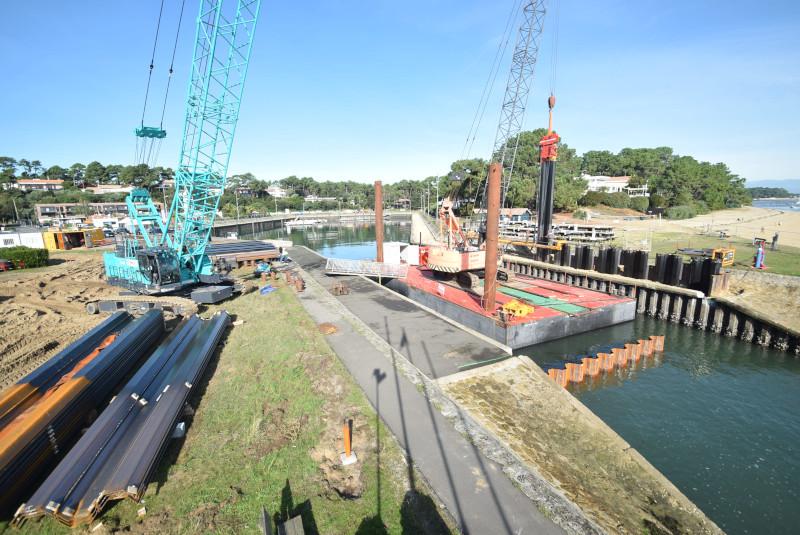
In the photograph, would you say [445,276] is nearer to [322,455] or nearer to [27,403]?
[322,455]

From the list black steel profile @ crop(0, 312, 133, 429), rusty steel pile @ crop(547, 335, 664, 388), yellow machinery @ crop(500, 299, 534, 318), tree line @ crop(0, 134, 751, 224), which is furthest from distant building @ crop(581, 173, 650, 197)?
black steel profile @ crop(0, 312, 133, 429)

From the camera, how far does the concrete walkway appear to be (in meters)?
6.47

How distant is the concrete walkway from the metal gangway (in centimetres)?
549

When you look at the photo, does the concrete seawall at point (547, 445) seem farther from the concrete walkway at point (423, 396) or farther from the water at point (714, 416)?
the water at point (714, 416)

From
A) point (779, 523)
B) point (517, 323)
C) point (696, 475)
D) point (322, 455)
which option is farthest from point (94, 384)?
point (779, 523)

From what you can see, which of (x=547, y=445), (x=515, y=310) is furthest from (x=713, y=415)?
(x=547, y=445)

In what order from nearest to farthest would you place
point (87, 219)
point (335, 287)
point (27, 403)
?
1. point (27, 403)
2. point (335, 287)
3. point (87, 219)

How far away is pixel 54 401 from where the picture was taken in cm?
836

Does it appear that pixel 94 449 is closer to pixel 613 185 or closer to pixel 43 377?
pixel 43 377

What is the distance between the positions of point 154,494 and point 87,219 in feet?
275

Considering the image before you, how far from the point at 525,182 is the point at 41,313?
65.9 metres

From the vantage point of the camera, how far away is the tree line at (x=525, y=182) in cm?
7112

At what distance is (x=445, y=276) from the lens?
23.7m

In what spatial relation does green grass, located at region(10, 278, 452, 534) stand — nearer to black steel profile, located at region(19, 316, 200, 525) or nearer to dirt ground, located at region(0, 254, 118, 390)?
black steel profile, located at region(19, 316, 200, 525)
